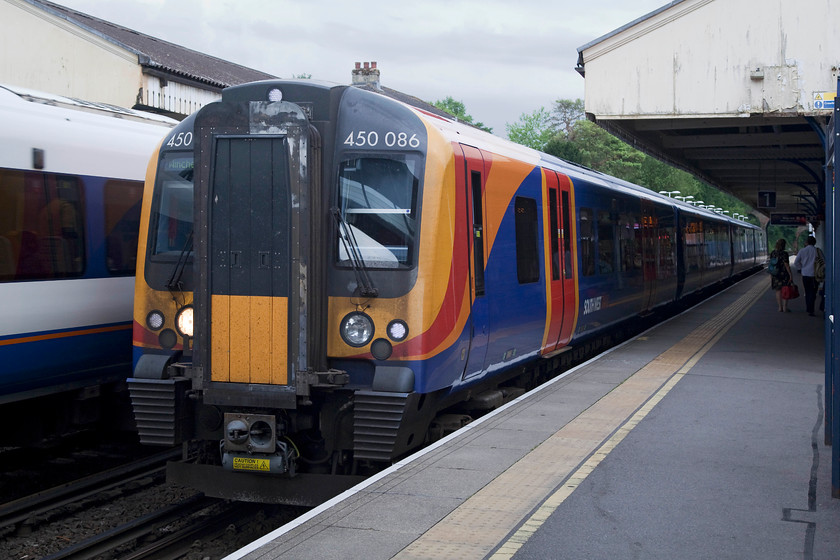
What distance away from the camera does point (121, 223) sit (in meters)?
9.03

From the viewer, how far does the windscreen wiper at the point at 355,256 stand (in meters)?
6.63

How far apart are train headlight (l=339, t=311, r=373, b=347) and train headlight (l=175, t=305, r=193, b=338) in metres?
1.17

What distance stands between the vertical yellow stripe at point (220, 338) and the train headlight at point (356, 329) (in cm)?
80

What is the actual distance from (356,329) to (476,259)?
1.45m

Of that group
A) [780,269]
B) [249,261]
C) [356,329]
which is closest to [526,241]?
[356,329]

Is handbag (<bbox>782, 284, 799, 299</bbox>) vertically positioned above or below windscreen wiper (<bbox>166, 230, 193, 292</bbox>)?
below

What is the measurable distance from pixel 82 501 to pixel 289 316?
9.27 feet

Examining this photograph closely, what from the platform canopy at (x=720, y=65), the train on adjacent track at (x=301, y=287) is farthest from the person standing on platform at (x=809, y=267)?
the train on adjacent track at (x=301, y=287)

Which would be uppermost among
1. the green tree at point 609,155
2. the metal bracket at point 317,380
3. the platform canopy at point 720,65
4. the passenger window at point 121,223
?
the green tree at point 609,155

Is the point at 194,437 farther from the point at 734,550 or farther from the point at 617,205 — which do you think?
the point at 617,205

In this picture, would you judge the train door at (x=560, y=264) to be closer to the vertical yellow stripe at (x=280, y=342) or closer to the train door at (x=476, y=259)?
the train door at (x=476, y=259)

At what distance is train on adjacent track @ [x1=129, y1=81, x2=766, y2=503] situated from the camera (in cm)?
649

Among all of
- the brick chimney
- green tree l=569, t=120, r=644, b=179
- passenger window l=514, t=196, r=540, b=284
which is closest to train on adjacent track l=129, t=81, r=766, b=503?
passenger window l=514, t=196, r=540, b=284

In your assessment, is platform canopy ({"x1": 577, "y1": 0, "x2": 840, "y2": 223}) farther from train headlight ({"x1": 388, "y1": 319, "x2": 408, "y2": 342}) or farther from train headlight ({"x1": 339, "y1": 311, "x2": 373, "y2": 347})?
train headlight ({"x1": 339, "y1": 311, "x2": 373, "y2": 347})
